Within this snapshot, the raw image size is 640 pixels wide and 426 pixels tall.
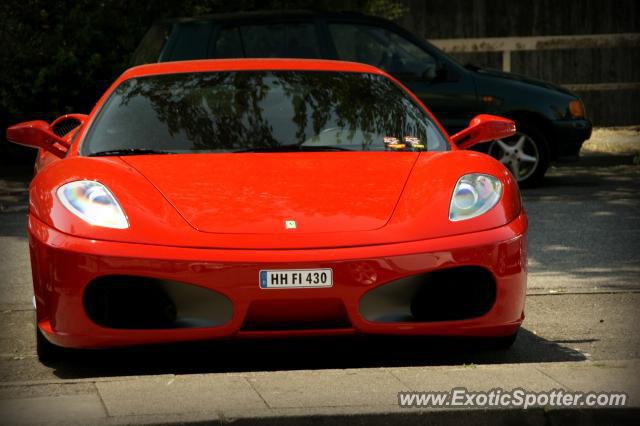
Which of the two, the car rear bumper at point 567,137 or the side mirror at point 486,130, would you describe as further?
the car rear bumper at point 567,137

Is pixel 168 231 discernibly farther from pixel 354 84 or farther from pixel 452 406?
pixel 354 84

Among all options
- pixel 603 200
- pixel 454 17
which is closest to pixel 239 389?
pixel 603 200

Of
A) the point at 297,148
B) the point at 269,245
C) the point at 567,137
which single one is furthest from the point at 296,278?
the point at 567,137

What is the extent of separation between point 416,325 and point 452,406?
960 millimetres

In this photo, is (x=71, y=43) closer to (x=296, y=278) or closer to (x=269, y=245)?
(x=269, y=245)

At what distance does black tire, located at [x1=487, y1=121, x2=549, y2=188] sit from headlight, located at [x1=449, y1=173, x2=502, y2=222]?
7.13 m

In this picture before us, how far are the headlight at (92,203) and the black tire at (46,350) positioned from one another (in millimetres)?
573

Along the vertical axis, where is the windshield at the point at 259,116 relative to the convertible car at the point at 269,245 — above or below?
above

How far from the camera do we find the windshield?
6.16 metres

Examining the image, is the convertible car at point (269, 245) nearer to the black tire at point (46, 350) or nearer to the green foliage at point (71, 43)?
the black tire at point (46, 350)

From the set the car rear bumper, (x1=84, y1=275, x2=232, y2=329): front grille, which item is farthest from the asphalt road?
the car rear bumper

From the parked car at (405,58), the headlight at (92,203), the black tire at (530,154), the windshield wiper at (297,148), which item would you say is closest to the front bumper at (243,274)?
the headlight at (92,203)

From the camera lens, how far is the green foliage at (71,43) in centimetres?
1480

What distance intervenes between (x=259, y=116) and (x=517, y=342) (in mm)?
1611
